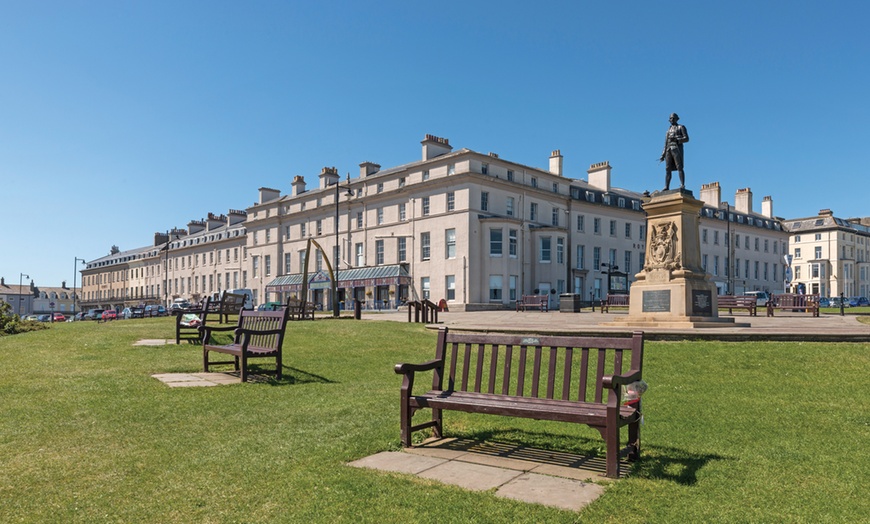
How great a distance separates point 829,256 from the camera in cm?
9031

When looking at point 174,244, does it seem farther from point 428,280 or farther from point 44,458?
point 44,458

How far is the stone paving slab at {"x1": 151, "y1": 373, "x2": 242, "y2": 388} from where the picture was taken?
8.90 metres

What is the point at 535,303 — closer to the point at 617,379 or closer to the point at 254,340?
the point at 254,340

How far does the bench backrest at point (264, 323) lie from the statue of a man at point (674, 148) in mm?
12663

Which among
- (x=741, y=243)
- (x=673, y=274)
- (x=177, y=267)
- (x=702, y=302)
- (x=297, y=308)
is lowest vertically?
(x=297, y=308)

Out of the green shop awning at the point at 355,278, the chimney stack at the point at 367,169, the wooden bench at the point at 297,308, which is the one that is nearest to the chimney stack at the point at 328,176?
the chimney stack at the point at 367,169

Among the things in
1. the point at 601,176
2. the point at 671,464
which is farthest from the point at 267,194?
the point at 671,464

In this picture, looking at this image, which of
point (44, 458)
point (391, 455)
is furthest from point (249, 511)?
point (44, 458)

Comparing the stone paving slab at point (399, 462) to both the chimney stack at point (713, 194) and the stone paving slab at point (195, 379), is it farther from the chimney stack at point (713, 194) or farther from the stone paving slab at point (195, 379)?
the chimney stack at point (713, 194)

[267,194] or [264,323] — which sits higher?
[267,194]

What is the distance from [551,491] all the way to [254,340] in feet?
26.3

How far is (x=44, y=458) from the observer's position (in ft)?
16.9

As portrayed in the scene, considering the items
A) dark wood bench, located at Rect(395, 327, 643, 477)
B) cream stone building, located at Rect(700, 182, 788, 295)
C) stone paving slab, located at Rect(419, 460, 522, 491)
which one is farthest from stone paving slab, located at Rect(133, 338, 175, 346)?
cream stone building, located at Rect(700, 182, 788, 295)

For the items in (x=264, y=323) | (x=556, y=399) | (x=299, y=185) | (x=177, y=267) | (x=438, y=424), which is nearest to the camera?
(x=556, y=399)
